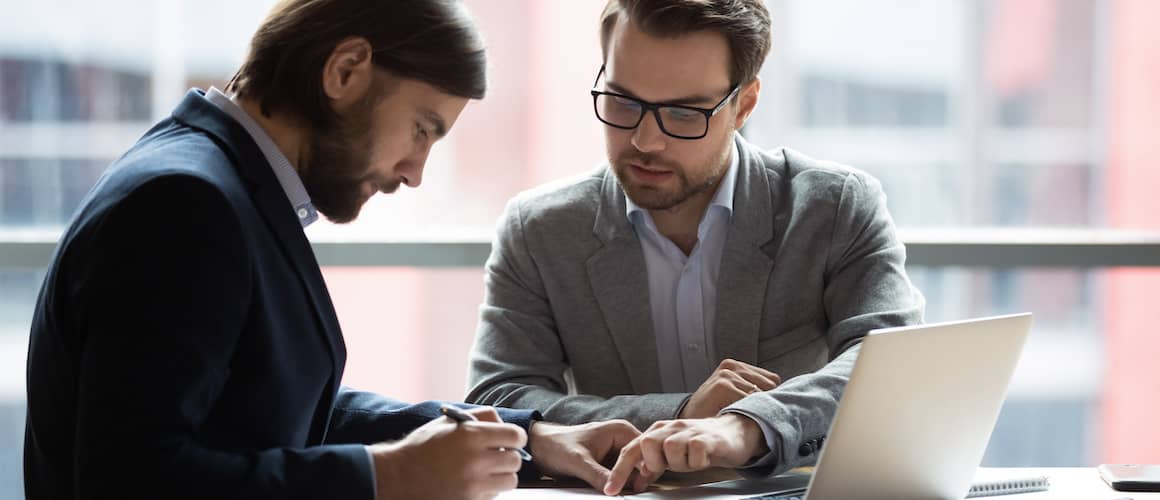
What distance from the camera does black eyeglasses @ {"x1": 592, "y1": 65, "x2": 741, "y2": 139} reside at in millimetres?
2135

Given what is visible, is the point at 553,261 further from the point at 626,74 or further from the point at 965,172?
the point at 965,172

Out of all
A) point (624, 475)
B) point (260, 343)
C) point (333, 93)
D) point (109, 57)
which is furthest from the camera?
point (109, 57)

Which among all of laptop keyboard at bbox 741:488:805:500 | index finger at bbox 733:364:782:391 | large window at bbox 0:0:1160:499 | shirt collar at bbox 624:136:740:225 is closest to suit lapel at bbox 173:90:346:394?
laptop keyboard at bbox 741:488:805:500

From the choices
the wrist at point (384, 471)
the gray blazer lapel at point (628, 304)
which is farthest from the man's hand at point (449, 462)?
the gray blazer lapel at point (628, 304)

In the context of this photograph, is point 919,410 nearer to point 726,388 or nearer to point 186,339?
point 726,388

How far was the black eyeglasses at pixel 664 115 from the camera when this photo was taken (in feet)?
7.00

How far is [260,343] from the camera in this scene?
4.45 ft

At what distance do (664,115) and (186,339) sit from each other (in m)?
1.13

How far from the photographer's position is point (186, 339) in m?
1.22

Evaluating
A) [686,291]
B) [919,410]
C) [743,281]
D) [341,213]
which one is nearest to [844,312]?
[743,281]

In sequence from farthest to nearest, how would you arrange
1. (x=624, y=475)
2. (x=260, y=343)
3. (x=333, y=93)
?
(x=624, y=475), (x=333, y=93), (x=260, y=343)

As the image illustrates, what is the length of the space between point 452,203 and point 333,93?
1.78m

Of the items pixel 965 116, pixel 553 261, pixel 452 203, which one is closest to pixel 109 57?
pixel 452 203

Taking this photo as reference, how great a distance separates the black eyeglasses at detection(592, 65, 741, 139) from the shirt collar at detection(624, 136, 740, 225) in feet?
0.50
